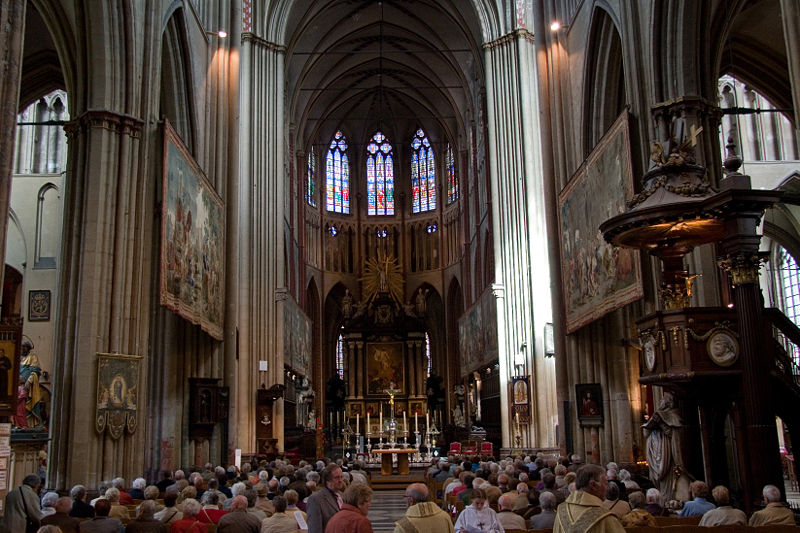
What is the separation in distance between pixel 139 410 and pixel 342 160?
35135 mm

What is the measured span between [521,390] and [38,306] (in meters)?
13.4

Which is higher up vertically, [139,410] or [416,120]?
[416,120]

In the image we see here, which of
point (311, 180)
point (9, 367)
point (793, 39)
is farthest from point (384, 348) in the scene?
point (793, 39)

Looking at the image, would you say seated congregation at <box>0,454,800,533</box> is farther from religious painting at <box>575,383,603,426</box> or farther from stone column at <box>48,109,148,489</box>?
religious painting at <box>575,383,603,426</box>

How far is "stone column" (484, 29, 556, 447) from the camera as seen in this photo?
894 inches

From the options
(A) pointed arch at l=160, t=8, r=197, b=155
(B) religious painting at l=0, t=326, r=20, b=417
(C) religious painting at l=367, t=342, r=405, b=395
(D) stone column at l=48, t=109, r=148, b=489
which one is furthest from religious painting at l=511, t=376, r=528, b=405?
(C) religious painting at l=367, t=342, r=405, b=395

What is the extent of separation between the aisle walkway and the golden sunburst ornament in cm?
2370

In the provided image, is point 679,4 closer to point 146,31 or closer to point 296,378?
point 146,31

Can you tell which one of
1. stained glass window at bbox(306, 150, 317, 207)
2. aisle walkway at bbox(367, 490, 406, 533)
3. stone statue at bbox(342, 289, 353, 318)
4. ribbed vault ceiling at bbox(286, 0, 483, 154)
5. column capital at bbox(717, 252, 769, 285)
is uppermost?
ribbed vault ceiling at bbox(286, 0, 483, 154)

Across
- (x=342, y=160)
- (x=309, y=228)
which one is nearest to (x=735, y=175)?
(x=309, y=228)

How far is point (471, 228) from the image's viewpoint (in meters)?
38.4

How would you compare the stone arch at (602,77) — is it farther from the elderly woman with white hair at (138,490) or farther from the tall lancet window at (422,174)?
the tall lancet window at (422,174)

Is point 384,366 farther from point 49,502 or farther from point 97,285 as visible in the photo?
point 49,502

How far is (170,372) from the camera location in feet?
55.0
